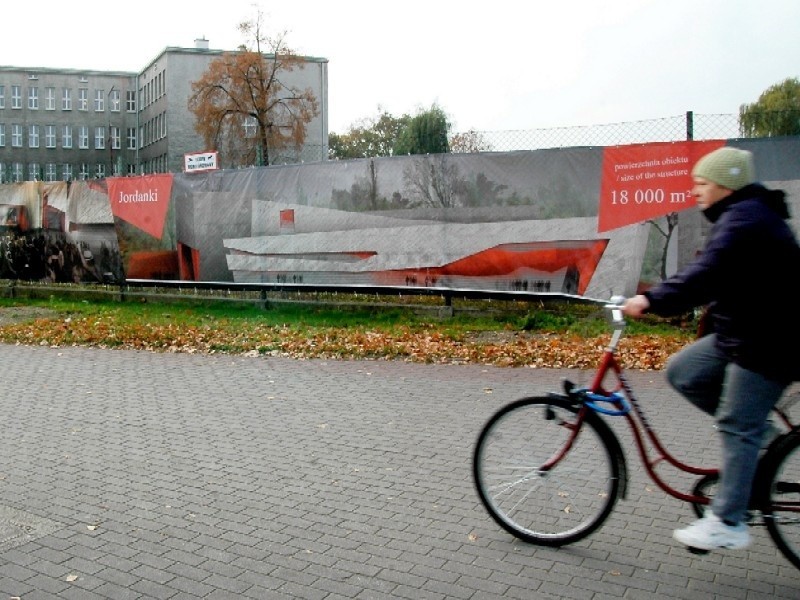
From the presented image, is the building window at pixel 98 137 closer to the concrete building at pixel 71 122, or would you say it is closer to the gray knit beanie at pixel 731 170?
the concrete building at pixel 71 122

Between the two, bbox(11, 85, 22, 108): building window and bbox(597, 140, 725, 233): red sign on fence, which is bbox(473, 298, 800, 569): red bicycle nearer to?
bbox(597, 140, 725, 233): red sign on fence

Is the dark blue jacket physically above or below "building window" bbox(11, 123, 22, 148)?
below

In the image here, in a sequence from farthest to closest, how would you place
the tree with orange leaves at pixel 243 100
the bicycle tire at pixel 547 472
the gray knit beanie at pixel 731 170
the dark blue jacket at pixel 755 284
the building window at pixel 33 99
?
the building window at pixel 33 99 < the tree with orange leaves at pixel 243 100 < the bicycle tire at pixel 547 472 < the gray knit beanie at pixel 731 170 < the dark blue jacket at pixel 755 284

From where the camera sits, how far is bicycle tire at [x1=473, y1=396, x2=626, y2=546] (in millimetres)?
4617

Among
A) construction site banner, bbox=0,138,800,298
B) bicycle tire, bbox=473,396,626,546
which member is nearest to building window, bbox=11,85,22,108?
construction site banner, bbox=0,138,800,298

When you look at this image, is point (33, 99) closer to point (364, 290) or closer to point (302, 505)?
point (364, 290)

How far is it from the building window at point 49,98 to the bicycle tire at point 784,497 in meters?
103

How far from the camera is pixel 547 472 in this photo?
4805 mm

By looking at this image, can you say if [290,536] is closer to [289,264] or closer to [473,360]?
[473,360]

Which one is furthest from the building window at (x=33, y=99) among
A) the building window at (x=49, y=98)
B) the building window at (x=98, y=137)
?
the building window at (x=98, y=137)

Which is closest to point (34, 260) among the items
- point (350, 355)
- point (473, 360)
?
point (350, 355)

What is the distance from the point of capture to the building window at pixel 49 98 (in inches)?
3851

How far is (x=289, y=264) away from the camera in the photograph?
15375 mm

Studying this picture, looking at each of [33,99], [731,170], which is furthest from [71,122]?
[731,170]
